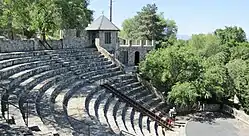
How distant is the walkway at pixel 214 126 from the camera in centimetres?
2119

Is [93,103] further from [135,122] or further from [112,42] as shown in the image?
[112,42]

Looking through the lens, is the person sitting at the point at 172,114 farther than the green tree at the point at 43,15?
No

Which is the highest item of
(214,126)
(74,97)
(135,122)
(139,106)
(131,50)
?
(131,50)

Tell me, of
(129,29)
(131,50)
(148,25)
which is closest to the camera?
(131,50)

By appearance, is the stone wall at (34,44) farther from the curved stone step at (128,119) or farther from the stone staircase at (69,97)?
the curved stone step at (128,119)

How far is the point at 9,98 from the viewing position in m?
13.1

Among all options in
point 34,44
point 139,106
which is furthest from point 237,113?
Result: point 34,44

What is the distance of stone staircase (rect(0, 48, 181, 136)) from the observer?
40.2 feet

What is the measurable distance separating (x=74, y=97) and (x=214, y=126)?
10.2 meters

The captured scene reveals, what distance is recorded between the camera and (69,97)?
17750mm

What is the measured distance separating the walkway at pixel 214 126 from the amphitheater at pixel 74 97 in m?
1.54

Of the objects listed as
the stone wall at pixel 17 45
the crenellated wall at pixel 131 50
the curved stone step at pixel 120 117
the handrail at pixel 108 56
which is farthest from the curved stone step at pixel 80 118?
the crenellated wall at pixel 131 50

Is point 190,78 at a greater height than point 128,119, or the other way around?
point 190,78

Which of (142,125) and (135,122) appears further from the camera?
(142,125)
